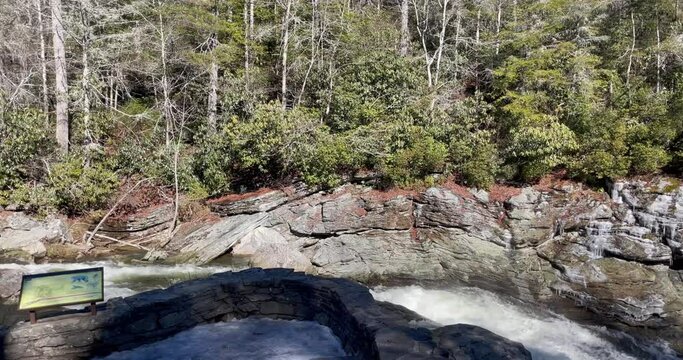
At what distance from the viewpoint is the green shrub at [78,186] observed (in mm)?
14516

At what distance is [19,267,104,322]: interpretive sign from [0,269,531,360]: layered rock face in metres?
0.38

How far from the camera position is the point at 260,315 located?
25.0ft

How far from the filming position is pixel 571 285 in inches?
448

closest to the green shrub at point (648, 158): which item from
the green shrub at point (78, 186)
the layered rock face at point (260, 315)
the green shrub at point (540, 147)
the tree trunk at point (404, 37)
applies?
the green shrub at point (540, 147)

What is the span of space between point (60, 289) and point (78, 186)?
10.2 m

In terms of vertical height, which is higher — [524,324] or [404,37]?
[404,37]

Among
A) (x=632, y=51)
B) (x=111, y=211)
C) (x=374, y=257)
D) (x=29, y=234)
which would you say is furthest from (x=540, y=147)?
(x=29, y=234)

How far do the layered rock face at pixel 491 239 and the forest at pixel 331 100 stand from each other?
3.42ft

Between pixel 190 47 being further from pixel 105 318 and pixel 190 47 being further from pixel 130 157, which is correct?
pixel 105 318

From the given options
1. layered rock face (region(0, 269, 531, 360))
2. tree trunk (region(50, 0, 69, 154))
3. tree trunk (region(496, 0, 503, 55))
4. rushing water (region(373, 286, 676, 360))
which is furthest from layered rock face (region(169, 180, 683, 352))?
tree trunk (region(496, 0, 503, 55))

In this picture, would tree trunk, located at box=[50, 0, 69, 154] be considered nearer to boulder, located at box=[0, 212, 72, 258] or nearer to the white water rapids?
boulder, located at box=[0, 212, 72, 258]

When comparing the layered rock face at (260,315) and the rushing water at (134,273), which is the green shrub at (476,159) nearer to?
the layered rock face at (260,315)

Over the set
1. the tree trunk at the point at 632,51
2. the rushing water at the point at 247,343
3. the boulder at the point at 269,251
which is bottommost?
the boulder at the point at 269,251

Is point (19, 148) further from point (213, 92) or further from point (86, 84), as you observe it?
point (213, 92)
